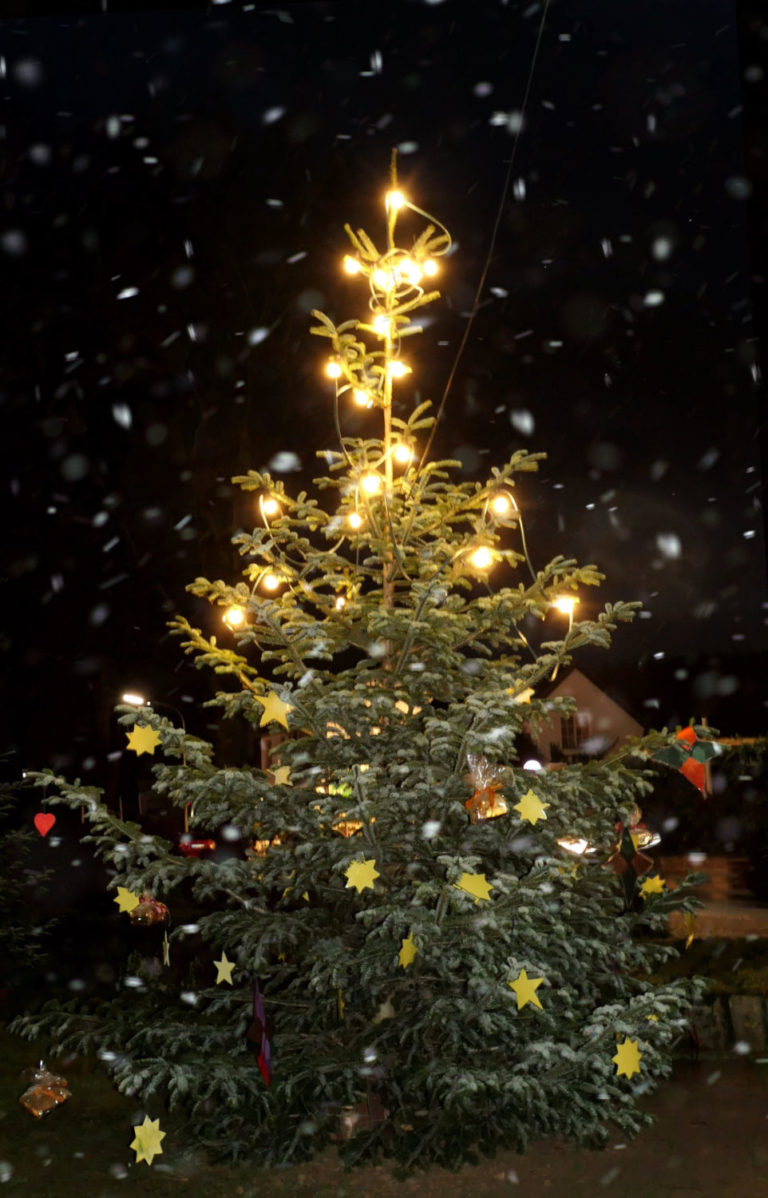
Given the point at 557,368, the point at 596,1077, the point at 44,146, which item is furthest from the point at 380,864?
the point at 44,146

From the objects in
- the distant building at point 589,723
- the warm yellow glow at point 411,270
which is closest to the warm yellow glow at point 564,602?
the warm yellow glow at point 411,270

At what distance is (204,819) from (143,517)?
404 inches

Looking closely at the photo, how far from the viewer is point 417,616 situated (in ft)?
18.8

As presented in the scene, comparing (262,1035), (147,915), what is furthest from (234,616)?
(147,915)

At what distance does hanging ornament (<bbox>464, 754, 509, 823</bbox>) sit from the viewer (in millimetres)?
5586

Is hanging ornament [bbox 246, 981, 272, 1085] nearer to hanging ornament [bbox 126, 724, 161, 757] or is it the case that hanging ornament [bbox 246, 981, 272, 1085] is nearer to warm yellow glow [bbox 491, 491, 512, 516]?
hanging ornament [bbox 126, 724, 161, 757]

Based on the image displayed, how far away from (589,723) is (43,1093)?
3691cm

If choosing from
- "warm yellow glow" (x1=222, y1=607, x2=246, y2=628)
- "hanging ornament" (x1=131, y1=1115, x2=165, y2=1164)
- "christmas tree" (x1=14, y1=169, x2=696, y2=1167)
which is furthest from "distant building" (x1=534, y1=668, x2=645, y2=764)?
"hanging ornament" (x1=131, y1=1115, x2=165, y2=1164)

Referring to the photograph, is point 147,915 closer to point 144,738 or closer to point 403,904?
point 144,738

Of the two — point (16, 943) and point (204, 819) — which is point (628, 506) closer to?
point (16, 943)

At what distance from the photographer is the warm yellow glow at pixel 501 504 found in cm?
626

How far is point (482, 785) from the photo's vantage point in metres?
5.63

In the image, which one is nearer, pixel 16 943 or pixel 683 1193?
pixel 683 1193

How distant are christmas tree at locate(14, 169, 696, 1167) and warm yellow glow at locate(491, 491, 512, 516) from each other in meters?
0.02
